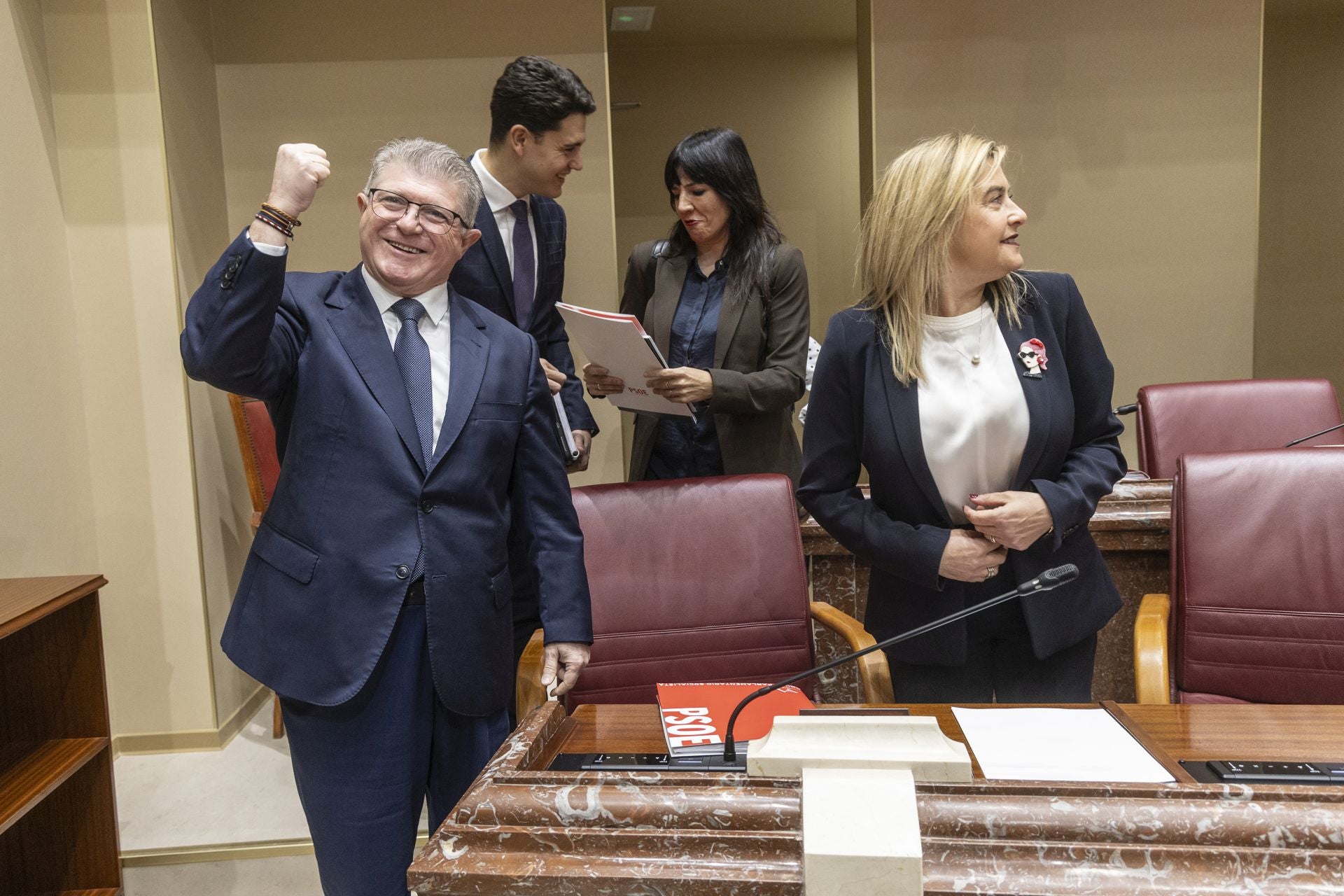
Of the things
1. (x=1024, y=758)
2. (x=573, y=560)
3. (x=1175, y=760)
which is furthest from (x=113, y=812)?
(x=1175, y=760)

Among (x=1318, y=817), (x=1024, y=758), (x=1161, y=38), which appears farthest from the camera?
(x=1161, y=38)

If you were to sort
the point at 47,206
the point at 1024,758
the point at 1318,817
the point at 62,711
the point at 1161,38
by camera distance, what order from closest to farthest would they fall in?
the point at 1318,817, the point at 1024,758, the point at 62,711, the point at 47,206, the point at 1161,38

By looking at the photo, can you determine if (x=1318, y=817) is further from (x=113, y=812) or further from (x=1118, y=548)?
(x=113, y=812)

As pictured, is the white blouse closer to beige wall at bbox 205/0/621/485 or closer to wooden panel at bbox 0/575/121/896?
wooden panel at bbox 0/575/121/896

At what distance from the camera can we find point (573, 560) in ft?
5.63

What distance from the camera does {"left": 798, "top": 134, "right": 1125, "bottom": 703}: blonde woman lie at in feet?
5.80

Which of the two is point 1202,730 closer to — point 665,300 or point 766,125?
point 665,300

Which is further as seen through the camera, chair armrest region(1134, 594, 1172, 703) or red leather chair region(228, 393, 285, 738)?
red leather chair region(228, 393, 285, 738)

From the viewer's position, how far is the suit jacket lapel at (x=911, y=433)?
5.89 ft

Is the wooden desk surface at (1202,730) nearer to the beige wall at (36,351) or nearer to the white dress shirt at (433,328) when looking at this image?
the white dress shirt at (433,328)

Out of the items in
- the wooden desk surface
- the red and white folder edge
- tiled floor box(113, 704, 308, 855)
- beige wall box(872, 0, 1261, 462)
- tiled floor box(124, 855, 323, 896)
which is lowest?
tiled floor box(124, 855, 323, 896)

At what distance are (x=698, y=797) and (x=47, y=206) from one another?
291cm

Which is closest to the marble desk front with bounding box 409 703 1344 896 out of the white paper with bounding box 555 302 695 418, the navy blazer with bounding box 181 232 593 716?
the navy blazer with bounding box 181 232 593 716

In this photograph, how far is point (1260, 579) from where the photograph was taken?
6.68 ft
